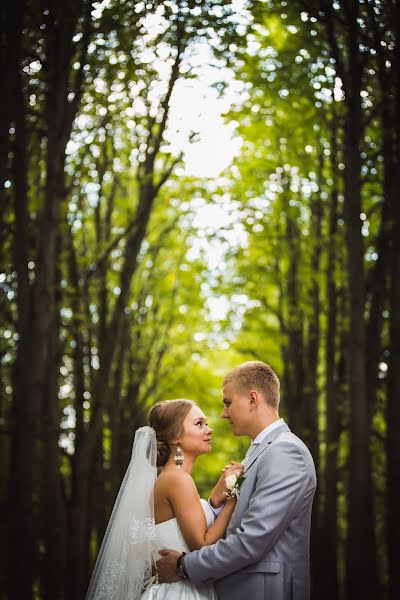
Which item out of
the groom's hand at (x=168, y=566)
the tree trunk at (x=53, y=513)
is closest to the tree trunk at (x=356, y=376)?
→ the tree trunk at (x=53, y=513)

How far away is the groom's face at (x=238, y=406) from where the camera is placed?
492 cm

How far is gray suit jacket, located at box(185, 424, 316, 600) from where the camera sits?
174 inches

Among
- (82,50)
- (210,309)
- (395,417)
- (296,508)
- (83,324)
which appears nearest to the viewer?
(296,508)

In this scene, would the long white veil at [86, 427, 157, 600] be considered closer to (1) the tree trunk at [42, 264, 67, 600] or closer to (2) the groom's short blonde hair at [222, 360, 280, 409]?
(2) the groom's short blonde hair at [222, 360, 280, 409]

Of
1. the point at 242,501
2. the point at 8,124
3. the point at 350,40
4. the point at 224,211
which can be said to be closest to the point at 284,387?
the point at 224,211

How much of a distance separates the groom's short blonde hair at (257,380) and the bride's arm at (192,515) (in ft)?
2.34

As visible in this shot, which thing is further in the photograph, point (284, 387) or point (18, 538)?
point (284, 387)

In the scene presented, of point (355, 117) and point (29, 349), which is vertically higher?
A: point (355, 117)

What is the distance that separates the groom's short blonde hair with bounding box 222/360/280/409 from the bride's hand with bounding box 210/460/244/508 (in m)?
0.46

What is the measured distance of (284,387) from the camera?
617 inches

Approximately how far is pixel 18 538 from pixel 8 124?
4.14 meters

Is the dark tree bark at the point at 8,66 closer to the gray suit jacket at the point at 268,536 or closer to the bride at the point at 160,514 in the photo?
the bride at the point at 160,514

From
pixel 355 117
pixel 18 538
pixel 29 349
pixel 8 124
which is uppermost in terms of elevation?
pixel 355 117

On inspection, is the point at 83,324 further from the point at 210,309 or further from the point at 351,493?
the point at 210,309
